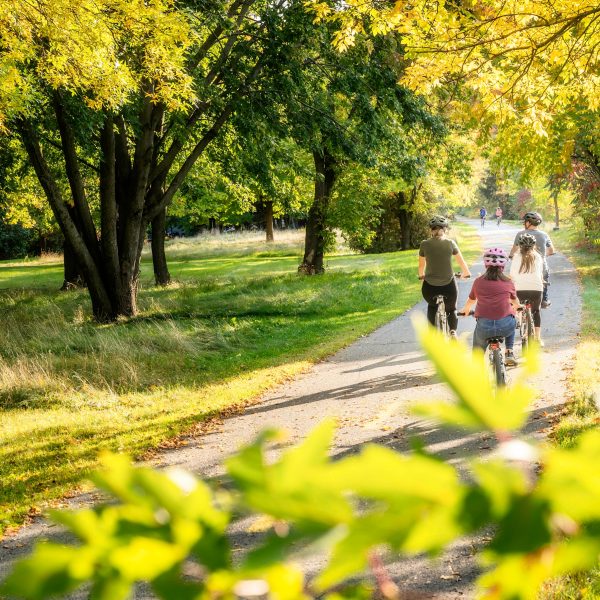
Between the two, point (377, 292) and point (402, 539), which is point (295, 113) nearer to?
point (377, 292)

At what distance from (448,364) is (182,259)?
42.4m

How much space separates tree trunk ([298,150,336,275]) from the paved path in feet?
Answer: 35.5

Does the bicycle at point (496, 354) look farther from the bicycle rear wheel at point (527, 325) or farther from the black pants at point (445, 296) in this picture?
the black pants at point (445, 296)

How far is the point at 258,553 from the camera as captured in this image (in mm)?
377

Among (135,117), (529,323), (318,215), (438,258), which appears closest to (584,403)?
(529,323)

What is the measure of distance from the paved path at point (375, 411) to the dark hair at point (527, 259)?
3.81 ft

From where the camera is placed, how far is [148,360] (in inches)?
427

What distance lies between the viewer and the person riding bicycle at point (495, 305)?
22.8 ft

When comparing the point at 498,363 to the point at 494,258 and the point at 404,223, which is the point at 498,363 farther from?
the point at 404,223

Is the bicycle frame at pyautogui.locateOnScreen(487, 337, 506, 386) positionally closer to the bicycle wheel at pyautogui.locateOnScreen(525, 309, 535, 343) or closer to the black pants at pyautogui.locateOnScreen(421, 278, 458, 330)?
the bicycle wheel at pyautogui.locateOnScreen(525, 309, 535, 343)

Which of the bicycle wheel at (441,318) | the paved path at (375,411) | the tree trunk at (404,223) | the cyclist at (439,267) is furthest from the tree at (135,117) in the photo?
the tree trunk at (404,223)

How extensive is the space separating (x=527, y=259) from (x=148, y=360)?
5919mm

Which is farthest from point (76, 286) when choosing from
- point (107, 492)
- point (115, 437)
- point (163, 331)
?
point (107, 492)

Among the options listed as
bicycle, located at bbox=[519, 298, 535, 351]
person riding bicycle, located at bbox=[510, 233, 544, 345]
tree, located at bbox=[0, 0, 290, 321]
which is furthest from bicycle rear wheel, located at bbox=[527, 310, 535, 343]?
tree, located at bbox=[0, 0, 290, 321]
